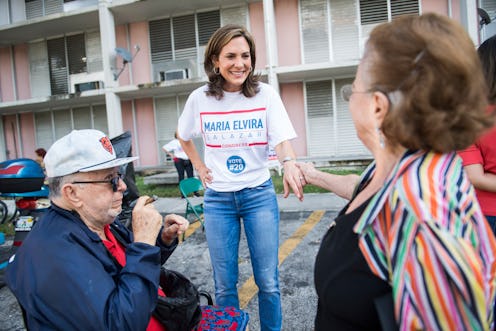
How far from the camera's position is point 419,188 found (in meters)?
0.87

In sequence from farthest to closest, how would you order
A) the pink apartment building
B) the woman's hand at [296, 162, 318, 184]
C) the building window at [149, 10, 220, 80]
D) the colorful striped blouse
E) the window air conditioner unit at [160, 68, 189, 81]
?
the window air conditioner unit at [160, 68, 189, 81], the building window at [149, 10, 220, 80], the pink apartment building, the woman's hand at [296, 162, 318, 184], the colorful striped blouse

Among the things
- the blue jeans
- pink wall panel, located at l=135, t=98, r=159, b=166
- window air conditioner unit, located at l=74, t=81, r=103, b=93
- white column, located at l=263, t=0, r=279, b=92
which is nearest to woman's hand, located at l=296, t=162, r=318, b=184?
the blue jeans

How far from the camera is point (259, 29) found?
Result: 12.1 metres

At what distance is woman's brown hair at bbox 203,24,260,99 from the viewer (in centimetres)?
226

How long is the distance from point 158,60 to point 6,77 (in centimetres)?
696

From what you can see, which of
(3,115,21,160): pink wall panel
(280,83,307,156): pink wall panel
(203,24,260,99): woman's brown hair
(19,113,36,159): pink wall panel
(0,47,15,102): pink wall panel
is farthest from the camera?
(3,115,21,160): pink wall panel

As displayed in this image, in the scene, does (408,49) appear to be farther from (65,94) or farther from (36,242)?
(65,94)

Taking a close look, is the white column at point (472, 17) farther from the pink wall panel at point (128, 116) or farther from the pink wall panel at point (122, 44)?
the pink wall panel at point (128, 116)

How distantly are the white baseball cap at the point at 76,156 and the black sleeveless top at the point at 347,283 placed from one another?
3.58 feet

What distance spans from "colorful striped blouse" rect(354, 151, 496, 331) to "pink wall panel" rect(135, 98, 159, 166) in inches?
518

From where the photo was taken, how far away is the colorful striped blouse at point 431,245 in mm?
817

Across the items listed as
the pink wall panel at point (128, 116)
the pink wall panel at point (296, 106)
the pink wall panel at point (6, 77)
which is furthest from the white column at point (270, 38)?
the pink wall panel at point (6, 77)

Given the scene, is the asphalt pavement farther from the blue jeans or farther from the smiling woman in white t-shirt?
the smiling woman in white t-shirt

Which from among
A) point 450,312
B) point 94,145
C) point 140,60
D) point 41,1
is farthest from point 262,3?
point 450,312
